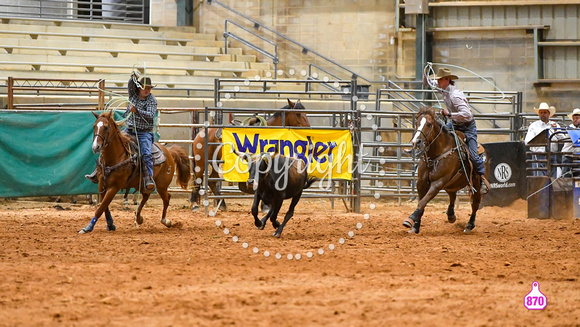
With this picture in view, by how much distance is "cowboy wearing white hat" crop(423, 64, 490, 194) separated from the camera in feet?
35.6

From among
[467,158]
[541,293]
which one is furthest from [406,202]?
[541,293]

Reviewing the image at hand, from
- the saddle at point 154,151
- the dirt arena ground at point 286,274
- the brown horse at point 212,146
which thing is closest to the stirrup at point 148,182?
the saddle at point 154,151

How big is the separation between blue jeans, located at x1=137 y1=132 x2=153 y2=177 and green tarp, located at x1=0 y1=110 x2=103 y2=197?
138 inches

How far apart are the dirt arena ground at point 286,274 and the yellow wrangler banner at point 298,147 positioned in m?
1.45

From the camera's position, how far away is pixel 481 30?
22.6m

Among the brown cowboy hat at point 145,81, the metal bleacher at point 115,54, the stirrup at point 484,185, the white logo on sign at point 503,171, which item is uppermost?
the metal bleacher at point 115,54

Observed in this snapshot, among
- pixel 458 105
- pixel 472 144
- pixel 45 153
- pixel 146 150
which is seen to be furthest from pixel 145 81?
pixel 472 144

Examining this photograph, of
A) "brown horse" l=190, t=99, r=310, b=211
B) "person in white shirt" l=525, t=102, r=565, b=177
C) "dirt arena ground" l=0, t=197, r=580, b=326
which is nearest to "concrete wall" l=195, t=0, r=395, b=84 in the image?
"person in white shirt" l=525, t=102, r=565, b=177

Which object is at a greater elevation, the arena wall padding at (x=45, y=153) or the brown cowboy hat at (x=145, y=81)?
the brown cowboy hat at (x=145, y=81)

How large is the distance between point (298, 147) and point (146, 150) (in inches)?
136

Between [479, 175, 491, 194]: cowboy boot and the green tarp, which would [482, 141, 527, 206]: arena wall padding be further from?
the green tarp

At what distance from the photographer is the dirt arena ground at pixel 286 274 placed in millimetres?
5430

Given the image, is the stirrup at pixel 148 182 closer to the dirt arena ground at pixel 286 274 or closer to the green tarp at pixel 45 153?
the dirt arena ground at pixel 286 274

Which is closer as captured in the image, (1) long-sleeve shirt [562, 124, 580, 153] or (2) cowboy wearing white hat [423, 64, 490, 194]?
(2) cowboy wearing white hat [423, 64, 490, 194]
